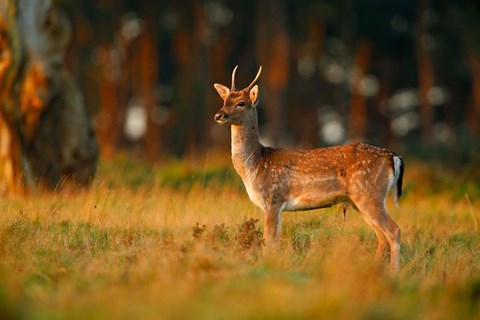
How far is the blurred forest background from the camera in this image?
109 ft

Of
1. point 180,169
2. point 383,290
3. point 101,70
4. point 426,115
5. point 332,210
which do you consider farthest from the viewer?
point 101,70

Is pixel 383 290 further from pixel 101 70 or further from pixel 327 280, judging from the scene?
pixel 101 70

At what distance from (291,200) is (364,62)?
28284 millimetres

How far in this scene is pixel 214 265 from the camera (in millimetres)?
7836

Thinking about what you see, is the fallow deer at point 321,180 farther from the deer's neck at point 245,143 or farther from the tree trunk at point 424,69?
the tree trunk at point 424,69

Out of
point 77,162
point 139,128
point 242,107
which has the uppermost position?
point 242,107

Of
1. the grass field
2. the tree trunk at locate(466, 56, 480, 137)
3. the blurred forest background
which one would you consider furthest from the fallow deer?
the tree trunk at locate(466, 56, 480, 137)

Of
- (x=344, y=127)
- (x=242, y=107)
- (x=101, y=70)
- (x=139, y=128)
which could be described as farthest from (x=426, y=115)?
(x=242, y=107)

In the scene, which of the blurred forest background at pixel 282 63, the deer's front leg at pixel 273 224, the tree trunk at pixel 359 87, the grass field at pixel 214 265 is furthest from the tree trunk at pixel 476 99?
the deer's front leg at pixel 273 224

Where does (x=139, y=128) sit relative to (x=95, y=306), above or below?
below

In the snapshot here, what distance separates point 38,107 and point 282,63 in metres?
17.4

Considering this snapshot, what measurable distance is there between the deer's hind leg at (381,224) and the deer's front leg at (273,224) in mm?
894

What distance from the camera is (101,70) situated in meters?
36.8

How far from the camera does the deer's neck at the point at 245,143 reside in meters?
11.0
